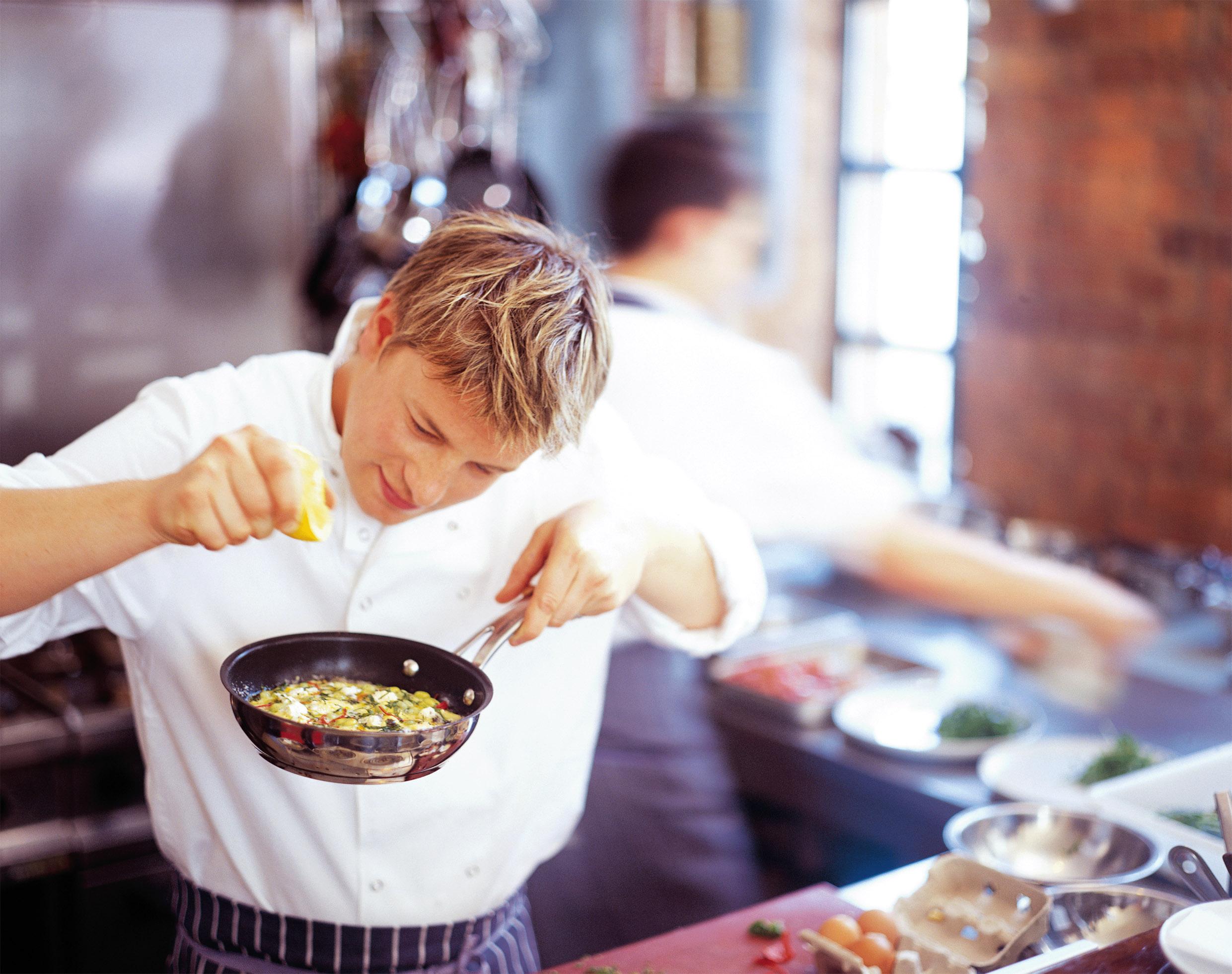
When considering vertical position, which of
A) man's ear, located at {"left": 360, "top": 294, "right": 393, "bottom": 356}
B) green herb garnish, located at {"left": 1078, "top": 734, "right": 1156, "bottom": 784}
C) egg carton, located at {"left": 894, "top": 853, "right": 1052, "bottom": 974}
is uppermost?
man's ear, located at {"left": 360, "top": 294, "right": 393, "bottom": 356}

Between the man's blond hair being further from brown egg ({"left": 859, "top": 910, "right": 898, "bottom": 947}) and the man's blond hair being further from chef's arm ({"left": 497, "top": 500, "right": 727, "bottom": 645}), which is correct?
brown egg ({"left": 859, "top": 910, "right": 898, "bottom": 947})

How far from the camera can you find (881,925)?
1.51 m

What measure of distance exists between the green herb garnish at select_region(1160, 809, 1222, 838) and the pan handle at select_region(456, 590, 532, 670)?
996mm

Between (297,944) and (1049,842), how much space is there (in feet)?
3.31

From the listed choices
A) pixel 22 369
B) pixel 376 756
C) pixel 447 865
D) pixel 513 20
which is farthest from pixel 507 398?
pixel 513 20

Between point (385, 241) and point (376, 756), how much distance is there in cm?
233

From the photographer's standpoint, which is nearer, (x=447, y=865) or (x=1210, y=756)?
(x=447, y=865)

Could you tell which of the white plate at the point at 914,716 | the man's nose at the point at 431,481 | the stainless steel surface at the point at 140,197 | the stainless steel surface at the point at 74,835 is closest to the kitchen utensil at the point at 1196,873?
the white plate at the point at 914,716

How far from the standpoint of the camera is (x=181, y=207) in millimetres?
3180

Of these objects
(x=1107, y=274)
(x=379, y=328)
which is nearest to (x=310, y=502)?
(x=379, y=328)

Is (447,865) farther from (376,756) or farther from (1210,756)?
(1210,756)

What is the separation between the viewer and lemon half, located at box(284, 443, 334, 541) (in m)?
1.17

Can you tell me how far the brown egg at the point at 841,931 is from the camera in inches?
58.6

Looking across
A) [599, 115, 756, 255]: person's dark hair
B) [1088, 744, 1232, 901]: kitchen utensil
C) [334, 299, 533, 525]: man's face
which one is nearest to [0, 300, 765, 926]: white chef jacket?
[334, 299, 533, 525]: man's face
